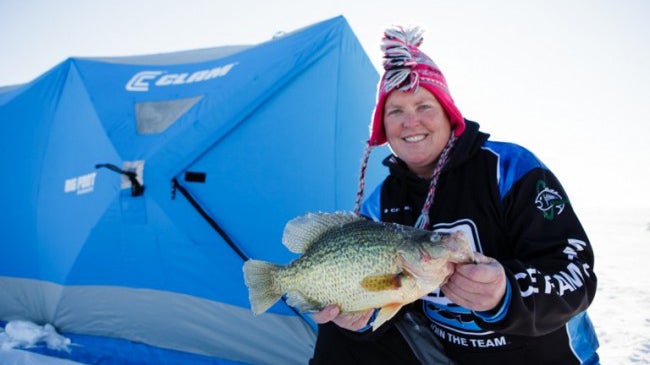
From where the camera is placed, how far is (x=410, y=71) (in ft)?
6.53

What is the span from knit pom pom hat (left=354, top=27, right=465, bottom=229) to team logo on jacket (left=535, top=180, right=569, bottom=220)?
444 mm

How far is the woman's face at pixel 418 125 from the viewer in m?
2.04

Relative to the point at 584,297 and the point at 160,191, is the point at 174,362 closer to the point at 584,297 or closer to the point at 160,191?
the point at 160,191

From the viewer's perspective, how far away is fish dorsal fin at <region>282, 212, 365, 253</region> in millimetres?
1800

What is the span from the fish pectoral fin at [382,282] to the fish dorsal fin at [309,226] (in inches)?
12.1

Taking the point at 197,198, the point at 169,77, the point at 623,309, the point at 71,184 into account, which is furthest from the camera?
the point at 623,309

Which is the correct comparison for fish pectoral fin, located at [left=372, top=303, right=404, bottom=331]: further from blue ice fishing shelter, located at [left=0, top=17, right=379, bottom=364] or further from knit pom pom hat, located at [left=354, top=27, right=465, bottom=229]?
blue ice fishing shelter, located at [left=0, top=17, right=379, bottom=364]

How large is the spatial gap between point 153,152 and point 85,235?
1.01m

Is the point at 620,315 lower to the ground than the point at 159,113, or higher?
lower

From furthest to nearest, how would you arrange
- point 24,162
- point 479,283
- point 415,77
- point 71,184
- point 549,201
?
1. point 24,162
2. point 71,184
3. point 415,77
4. point 549,201
5. point 479,283

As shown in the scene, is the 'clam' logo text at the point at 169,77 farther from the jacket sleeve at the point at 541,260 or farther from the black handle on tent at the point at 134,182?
the jacket sleeve at the point at 541,260

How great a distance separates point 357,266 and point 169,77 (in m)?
3.28

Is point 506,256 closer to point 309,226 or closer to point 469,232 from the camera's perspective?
point 469,232

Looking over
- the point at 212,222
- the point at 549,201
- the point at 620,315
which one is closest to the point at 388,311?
the point at 549,201
